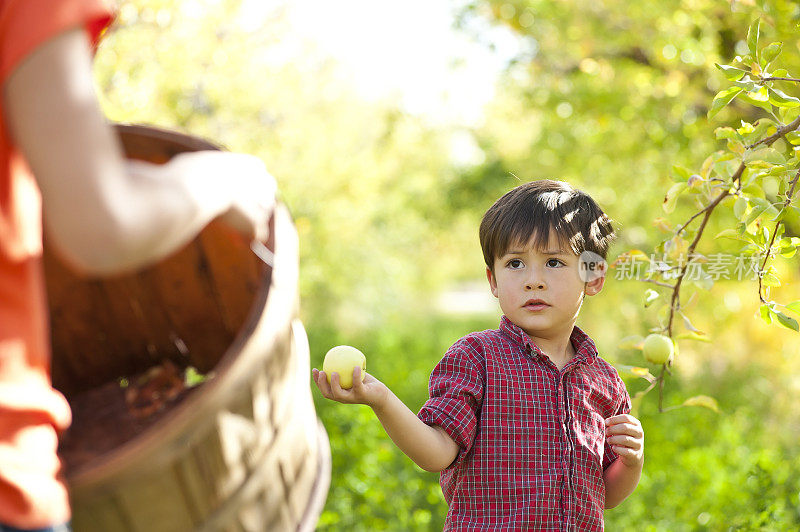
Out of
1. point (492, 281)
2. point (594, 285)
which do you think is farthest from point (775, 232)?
point (492, 281)

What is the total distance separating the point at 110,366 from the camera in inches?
66.9

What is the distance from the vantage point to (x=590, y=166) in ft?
28.0

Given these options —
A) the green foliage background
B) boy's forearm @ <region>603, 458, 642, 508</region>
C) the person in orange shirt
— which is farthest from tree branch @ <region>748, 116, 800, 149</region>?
the person in orange shirt

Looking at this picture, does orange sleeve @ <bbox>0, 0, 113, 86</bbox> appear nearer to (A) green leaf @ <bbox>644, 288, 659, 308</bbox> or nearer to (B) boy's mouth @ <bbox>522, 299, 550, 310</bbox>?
(B) boy's mouth @ <bbox>522, 299, 550, 310</bbox>

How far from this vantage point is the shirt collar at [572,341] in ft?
5.90

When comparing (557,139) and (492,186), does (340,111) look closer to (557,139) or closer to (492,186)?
(492,186)

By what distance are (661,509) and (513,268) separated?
289 cm

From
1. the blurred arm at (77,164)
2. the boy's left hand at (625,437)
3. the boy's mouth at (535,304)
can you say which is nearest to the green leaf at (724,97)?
the boy's mouth at (535,304)

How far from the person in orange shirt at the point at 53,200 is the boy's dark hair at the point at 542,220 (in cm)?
84

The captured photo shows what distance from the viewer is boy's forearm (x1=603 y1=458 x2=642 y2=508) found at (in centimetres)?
182

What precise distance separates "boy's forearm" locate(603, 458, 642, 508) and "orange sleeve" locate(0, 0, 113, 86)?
1430 mm

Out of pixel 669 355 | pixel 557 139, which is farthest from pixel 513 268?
pixel 557 139

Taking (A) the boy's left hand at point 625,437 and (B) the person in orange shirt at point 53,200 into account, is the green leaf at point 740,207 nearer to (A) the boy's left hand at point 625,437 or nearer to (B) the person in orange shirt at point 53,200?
(A) the boy's left hand at point 625,437

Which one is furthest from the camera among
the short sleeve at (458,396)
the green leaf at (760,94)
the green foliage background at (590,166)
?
the green foliage background at (590,166)
